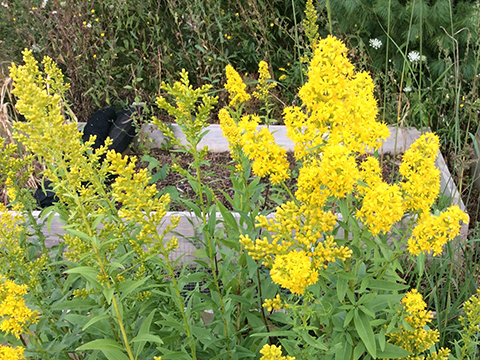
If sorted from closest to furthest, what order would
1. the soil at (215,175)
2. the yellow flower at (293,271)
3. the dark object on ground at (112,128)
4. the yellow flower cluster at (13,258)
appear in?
the yellow flower at (293,271) < the yellow flower cluster at (13,258) < the soil at (215,175) < the dark object on ground at (112,128)

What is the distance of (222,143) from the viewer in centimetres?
423

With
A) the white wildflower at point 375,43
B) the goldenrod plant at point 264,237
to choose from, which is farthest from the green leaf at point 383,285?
the white wildflower at point 375,43

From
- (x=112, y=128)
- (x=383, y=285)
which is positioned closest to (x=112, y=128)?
(x=112, y=128)

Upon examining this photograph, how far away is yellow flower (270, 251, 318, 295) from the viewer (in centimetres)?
121

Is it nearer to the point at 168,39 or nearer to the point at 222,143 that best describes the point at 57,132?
the point at 222,143

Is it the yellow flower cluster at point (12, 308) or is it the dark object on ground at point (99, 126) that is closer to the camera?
the yellow flower cluster at point (12, 308)

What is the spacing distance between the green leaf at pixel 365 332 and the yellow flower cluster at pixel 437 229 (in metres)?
0.31

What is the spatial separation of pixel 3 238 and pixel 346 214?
123 centimetres

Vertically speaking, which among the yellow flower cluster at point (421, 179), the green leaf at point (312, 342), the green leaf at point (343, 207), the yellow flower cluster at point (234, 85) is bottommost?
the green leaf at point (312, 342)

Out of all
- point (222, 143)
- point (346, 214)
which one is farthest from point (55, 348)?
point (222, 143)

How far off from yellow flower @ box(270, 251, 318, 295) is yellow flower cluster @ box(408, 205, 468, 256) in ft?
1.35

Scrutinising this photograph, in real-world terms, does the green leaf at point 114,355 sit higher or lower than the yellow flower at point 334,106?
lower

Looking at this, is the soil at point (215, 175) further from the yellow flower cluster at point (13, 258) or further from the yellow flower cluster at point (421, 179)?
the yellow flower cluster at point (421, 179)

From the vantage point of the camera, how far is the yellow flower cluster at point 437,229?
4.46 feet
